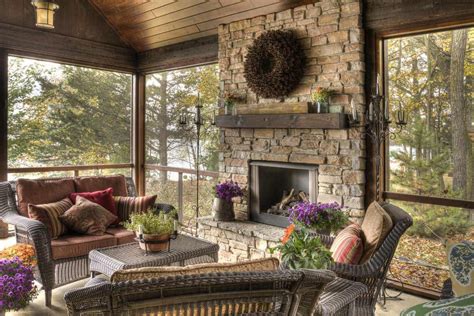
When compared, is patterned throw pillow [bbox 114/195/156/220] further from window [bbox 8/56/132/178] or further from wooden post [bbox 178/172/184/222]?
window [bbox 8/56/132/178]

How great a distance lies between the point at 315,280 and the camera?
1414 millimetres

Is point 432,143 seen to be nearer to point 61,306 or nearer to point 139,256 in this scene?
point 139,256

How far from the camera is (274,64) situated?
4453 mm

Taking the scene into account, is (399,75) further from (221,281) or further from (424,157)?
(221,281)

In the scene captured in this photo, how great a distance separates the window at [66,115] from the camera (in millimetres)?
5449

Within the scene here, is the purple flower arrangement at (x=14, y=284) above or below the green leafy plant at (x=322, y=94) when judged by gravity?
below

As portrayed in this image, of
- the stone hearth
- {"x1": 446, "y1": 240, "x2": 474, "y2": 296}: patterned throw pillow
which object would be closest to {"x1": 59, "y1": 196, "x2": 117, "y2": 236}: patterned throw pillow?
the stone hearth

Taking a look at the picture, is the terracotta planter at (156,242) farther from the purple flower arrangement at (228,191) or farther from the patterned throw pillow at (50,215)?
the purple flower arrangement at (228,191)

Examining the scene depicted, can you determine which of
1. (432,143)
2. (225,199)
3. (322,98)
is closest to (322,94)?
(322,98)

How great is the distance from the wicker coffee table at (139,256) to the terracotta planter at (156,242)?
39 millimetres

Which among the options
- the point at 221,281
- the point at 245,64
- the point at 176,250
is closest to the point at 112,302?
the point at 221,281

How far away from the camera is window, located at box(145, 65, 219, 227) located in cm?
564

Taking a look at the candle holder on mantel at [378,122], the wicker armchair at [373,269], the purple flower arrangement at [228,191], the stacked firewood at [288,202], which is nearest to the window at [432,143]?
the candle holder on mantel at [378,122]

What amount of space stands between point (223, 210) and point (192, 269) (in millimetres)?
3320
